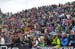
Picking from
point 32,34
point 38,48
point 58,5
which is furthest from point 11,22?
point 38,48

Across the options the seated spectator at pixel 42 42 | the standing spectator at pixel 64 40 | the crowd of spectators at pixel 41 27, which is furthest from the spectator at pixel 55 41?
the seated spectator at pixel 42 42

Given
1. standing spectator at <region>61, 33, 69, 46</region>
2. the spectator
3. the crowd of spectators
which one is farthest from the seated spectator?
standing spectator at <region>61, 33, 69, 46</region>

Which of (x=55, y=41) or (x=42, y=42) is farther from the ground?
(x=55, y=41)

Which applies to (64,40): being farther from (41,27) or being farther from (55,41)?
(41,27)

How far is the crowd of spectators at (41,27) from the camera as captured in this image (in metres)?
19.6

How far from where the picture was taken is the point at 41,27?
80.0ft

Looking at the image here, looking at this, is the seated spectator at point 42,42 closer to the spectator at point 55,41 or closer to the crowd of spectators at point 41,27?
the crowd of spectators at point 41,27

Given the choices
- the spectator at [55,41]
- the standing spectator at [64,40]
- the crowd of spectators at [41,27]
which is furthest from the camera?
the crowd of spectators at [41,27]

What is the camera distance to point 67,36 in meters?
18.8

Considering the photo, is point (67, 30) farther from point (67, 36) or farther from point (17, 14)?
point (17, 14)

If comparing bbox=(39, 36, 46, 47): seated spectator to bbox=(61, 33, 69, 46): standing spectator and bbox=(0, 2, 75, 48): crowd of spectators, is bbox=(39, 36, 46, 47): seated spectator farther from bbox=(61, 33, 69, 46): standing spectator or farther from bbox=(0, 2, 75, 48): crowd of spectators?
bbox=(61, 33, 69, 46): standing spectator

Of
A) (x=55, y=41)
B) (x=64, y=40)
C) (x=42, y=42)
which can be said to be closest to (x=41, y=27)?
(x=42, y=42)

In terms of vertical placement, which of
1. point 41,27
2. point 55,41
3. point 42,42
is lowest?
point 42,42

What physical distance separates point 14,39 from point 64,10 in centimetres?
689
